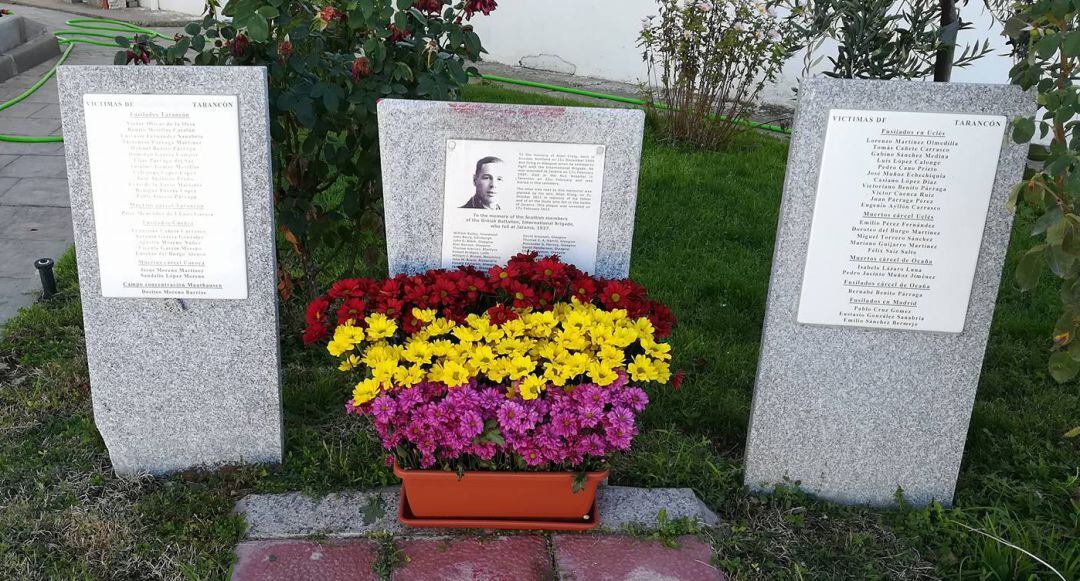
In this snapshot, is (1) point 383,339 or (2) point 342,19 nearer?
(1) point 383,339

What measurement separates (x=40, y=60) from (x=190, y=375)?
289 inches

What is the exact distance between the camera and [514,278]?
263cm

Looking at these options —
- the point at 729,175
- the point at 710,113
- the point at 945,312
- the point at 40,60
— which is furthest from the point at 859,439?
the point at 40,60

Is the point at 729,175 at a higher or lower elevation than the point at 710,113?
lower

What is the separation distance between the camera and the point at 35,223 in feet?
16.3

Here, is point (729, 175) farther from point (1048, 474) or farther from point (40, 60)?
point (40, 60)

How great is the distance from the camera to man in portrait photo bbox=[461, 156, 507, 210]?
2.74m

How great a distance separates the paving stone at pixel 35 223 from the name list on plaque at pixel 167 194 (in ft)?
8.25

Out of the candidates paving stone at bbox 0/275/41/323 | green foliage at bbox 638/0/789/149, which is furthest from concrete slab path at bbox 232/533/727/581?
green foliage at bbox 638/0/789/149

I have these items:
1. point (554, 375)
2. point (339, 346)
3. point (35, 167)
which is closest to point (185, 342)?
point (339, 346)

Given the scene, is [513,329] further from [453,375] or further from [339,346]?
[339,346]

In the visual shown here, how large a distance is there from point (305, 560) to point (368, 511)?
208mm

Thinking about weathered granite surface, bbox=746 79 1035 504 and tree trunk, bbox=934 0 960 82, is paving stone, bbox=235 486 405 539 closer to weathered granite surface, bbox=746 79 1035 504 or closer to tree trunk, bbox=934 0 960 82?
weathered granite surface, bbox=746 79 1035 504

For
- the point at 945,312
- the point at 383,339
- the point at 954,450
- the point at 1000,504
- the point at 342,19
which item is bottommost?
the point at 1000,504
